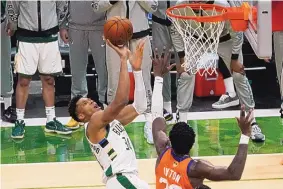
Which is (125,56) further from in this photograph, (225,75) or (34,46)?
(225,75)

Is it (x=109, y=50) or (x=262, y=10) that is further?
(x=109, y=50)

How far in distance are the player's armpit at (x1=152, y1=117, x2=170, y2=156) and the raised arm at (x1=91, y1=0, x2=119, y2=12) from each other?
249cm

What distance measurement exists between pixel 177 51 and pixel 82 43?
109cm

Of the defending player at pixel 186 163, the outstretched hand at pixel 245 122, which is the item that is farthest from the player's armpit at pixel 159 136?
the outstretched hand at pixel 245 122

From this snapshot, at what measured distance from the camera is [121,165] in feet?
15.6

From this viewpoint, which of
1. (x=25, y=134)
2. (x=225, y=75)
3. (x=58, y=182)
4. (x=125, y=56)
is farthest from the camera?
(x=225, y=75)

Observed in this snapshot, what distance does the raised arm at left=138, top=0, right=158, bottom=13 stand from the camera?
7.13 m

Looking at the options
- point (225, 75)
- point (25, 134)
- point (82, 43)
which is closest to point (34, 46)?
point (82, 43)

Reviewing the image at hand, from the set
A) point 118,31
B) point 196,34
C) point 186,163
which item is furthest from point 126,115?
point 196,34

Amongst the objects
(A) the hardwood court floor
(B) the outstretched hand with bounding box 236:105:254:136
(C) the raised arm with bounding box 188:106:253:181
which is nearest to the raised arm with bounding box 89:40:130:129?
(C) the raised arm with bounding box 188:106:253:181

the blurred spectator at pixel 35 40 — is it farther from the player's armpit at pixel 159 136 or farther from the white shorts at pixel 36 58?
the player's armpit at pixel 159 136

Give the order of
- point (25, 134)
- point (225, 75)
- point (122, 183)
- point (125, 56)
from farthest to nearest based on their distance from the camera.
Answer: point (225, 75) < point (25, 134) < point (122, 183) < point (125, 56)

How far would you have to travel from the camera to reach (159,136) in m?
4.79

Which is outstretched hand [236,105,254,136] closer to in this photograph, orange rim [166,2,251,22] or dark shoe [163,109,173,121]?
orange rim [166,2,251,22]
